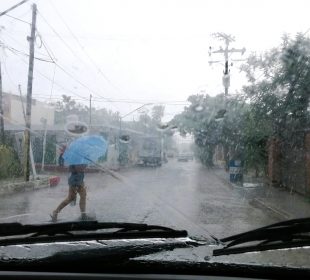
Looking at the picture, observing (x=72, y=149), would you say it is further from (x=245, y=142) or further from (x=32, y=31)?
(x=245, y=142)

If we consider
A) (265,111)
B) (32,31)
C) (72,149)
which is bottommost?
(72,149)

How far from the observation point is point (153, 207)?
602 centimetres

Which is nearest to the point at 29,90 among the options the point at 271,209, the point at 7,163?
the point at 7,163

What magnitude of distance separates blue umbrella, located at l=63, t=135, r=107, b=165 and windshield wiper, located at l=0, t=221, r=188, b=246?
1561 mm

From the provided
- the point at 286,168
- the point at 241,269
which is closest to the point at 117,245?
the point at 241,269

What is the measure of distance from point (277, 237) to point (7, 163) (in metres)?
8.62

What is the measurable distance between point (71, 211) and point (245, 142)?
3882 millimetres

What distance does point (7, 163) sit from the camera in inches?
411

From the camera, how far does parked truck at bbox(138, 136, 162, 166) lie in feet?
21.6

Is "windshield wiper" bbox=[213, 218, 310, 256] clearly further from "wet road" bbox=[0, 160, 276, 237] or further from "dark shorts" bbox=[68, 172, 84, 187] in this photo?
"dark shorts" bbox=[68, 172, 84, 187]

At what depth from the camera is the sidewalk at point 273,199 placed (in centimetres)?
866

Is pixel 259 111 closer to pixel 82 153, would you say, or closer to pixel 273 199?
pixel 273 199

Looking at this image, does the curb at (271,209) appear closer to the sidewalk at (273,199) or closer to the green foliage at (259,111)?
the sidewalk at (273,199)

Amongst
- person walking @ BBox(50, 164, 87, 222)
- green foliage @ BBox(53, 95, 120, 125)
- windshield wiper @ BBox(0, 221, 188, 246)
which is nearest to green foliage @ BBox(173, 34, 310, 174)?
green foliage @ BBox(53, 95, 120, 125)
